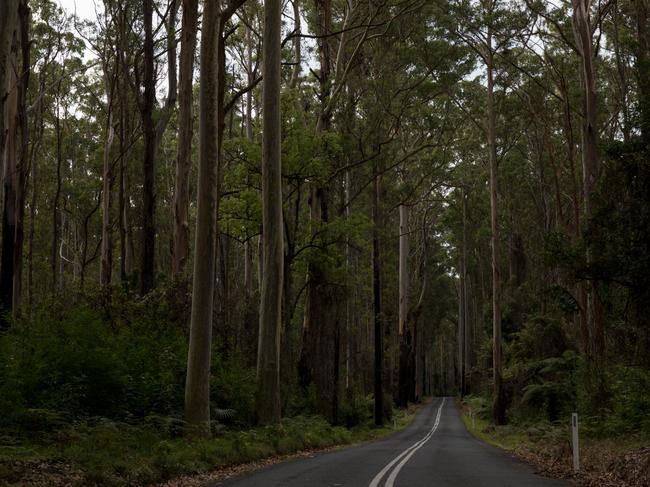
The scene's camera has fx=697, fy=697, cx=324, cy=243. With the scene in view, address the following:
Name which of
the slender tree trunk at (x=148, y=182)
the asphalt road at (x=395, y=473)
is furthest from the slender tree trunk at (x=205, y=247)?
the slender tree trunk at (x=148, y=182)

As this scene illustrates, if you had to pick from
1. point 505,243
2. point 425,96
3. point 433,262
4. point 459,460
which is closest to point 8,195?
point 459,460

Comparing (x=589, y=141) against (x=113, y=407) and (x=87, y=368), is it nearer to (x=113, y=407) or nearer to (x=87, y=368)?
(x=113, y=407)

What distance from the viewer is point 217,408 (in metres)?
17.1

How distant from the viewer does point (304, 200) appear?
40062 mm

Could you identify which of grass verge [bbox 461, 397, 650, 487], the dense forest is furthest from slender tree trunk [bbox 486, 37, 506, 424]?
grass verge [bbox 461, 397, 650, 487]

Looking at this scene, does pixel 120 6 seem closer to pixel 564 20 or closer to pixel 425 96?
pixel 425 96

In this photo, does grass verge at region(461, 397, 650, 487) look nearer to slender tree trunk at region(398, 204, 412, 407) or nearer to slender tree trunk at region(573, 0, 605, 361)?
slender tree trunk at region(573, 0, 605, 361)

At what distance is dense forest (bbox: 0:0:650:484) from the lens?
14.8 metres

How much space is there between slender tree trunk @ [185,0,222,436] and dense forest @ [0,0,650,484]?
5cm

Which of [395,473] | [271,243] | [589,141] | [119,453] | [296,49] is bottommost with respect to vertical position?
[395,473]

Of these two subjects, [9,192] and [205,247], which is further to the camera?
[9,192]

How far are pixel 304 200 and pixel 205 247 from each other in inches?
1010

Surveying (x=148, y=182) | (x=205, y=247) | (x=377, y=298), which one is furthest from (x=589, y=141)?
(x=148, y=182)

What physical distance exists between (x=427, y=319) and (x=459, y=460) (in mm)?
57379
